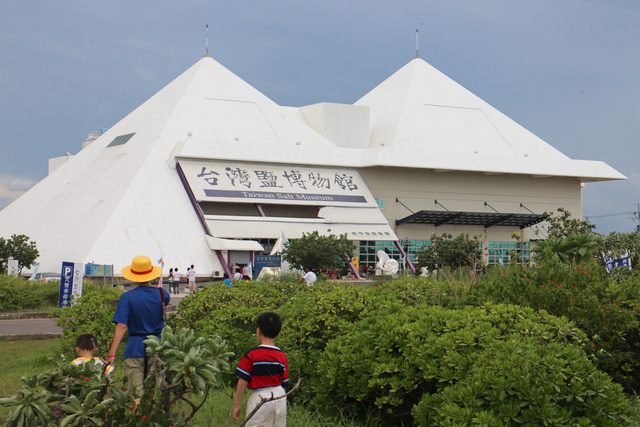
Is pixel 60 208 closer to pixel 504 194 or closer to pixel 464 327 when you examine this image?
pixel 504 194

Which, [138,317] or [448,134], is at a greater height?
[448,134]

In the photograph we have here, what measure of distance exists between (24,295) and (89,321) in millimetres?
11149

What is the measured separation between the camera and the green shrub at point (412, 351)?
641 cm

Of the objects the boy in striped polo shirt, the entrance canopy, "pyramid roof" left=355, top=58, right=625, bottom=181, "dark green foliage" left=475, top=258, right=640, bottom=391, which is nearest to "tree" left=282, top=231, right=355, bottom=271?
"pyramid roof" left=355, top=58, right=625, bottom=181

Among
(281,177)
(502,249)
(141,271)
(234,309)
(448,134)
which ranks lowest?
(234,309)

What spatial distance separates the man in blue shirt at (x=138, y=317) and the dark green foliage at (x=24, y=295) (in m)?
15.3

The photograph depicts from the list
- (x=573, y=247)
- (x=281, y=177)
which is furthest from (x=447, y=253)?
(x=573, y=247)

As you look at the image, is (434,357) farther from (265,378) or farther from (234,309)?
(234,309)

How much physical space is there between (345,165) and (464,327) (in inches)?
A: 1388

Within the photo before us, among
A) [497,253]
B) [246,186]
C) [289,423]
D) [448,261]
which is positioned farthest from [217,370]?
[497,253]

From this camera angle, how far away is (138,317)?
7199mm

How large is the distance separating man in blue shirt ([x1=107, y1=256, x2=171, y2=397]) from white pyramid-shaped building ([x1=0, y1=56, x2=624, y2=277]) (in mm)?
→ 25758

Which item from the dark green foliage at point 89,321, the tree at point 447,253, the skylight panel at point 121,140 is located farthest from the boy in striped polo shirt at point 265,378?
the skylight panel at point 121,140

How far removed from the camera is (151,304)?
7270 millimetres
